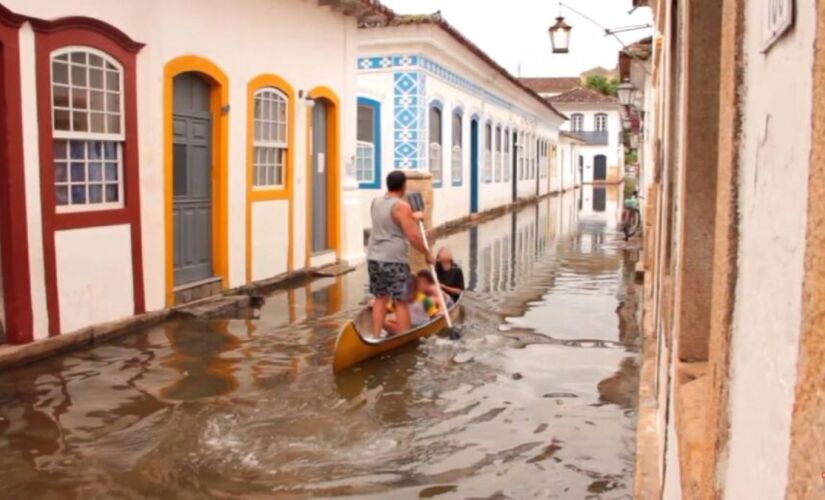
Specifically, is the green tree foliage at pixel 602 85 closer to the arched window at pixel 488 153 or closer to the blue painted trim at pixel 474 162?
the arched window at pixel 488 153

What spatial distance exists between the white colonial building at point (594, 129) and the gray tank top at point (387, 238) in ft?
183

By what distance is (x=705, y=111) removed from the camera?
2928 millimetres

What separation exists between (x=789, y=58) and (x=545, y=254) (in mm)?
15865

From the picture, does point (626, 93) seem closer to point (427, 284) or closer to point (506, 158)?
point (506, 158)

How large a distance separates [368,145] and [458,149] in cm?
540

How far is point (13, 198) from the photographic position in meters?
7.35

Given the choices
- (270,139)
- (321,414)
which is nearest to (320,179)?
(270,139)

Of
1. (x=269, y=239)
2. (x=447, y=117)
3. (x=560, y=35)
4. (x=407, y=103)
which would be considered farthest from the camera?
(x=447, y=117)

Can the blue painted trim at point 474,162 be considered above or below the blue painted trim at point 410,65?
below

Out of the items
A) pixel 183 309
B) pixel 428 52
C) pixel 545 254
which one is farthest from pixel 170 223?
pixel 428 52

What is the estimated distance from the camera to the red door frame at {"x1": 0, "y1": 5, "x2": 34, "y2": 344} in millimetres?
7230

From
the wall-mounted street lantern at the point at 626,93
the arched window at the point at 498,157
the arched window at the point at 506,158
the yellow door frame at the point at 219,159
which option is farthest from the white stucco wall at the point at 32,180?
the arched window at the point at 506,158

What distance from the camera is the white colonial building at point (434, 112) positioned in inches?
768

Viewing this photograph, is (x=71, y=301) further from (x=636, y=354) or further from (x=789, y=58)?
(x=789, y=58)
